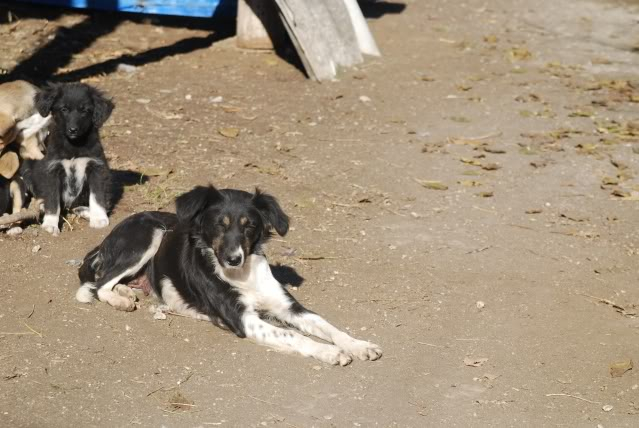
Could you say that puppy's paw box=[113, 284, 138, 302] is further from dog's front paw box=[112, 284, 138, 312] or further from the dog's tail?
the dog's tail

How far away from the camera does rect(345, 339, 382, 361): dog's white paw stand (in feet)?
18.2

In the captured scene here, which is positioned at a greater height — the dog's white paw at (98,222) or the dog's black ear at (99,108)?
the dog's black ear at (99,108)

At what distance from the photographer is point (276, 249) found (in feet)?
23.3

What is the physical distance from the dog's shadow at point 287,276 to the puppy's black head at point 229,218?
2.11 ft

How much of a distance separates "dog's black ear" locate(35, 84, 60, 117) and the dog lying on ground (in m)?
0.07

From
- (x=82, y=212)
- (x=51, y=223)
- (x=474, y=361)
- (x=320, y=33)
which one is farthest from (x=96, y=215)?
(x=320, y=33)

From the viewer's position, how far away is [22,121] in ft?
24.2

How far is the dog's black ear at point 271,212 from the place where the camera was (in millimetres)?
5875

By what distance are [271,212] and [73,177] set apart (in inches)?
90.7

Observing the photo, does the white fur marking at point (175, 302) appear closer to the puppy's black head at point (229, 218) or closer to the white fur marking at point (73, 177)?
the puppy's black head at point (229, 218)

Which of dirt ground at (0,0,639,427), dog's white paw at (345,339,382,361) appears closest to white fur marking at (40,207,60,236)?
dirt ground at (0,0,639,427)

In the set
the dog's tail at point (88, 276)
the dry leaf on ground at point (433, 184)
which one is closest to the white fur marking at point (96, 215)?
the dog's tail at point (88, 276)

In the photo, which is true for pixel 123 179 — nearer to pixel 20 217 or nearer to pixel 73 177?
pixel 73 177

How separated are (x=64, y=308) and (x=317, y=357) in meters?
1.68
